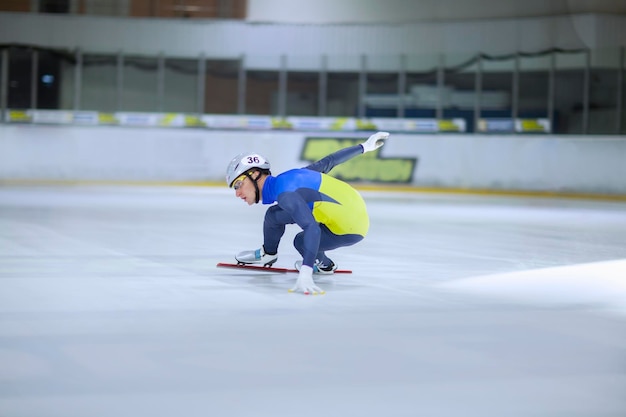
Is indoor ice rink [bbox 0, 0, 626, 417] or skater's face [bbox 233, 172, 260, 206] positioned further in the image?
skater's face [bbox 233, 172, 260, 206]

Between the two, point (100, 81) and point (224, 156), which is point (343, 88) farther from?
point (100, 81)

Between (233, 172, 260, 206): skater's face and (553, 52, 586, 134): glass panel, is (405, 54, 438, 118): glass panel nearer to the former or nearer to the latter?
(553, 52, 586, 134): glass panel

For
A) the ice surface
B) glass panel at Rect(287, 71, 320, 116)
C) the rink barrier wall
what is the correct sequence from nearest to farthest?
the ice surface
the rink barrier wall
glass panel at Rect(287, 71, 320, 116)

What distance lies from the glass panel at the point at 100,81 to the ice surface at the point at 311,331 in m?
18.2

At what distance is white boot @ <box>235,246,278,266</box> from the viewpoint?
7176mm

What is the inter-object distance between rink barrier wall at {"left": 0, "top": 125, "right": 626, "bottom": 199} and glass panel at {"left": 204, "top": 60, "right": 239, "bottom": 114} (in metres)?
0.81

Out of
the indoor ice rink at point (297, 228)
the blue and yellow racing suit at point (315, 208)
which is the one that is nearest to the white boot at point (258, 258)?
the blue and yellow racing suit at point (315, 208)

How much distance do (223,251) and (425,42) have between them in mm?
20285

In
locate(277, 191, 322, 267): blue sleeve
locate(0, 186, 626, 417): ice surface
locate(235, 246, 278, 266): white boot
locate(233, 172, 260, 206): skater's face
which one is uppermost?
locate(233, 172, 260, 206): skater's face

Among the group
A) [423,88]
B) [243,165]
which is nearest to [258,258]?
[243,165]

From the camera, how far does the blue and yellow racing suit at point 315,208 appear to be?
5.87 metres

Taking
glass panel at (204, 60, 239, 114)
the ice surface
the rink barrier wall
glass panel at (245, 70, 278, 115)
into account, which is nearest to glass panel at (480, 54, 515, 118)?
the rink barrier wall

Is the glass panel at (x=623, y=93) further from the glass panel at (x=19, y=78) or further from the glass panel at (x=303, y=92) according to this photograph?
the glass panel at (x=19, y=78)

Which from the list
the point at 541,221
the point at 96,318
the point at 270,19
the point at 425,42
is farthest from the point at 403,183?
the point at 96,318
